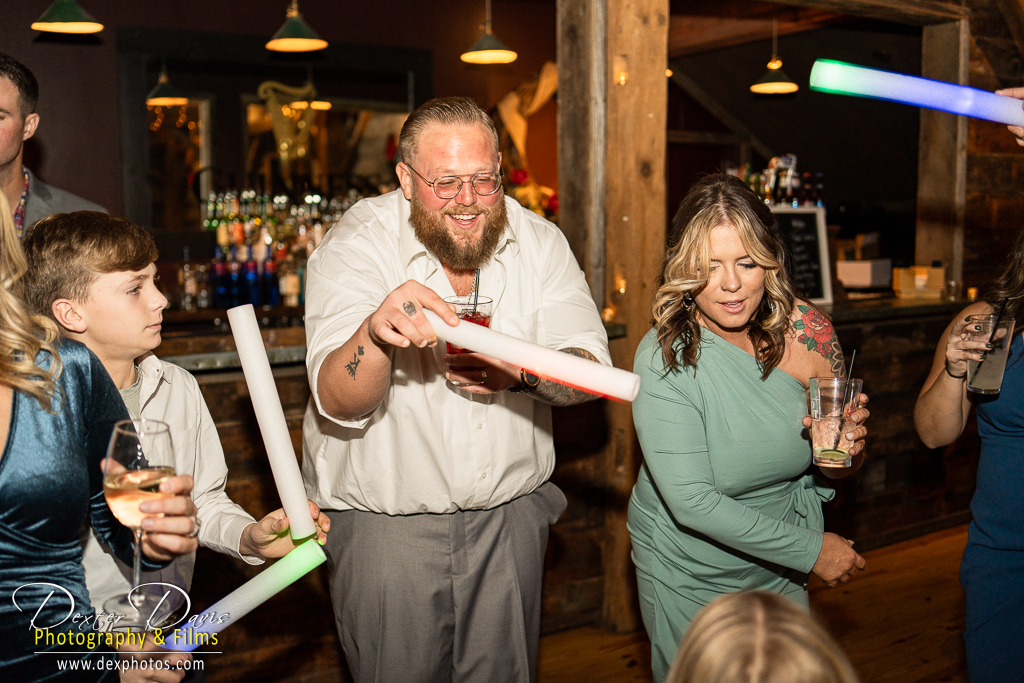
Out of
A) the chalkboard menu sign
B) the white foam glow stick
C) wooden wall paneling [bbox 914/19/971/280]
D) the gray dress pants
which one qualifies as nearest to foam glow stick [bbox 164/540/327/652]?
the white foam glow stick

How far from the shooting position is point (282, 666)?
2719mm

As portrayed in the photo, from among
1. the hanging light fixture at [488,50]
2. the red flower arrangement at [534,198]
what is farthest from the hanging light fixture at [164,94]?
the red flower arrangement at [534,198]

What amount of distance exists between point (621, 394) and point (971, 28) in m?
4.25

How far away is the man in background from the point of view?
2.16 meters

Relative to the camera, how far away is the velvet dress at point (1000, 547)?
1.77m

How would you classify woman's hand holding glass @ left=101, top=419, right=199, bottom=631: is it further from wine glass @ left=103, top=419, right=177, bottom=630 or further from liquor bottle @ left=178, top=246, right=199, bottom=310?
liquor bottle @ left=178, top=246, right=199, bottom=310

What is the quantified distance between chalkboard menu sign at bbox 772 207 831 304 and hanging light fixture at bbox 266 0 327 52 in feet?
8.22

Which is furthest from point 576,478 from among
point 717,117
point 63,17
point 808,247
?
point 717,117

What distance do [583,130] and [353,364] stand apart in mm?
1847

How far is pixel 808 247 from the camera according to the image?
4.10 metres

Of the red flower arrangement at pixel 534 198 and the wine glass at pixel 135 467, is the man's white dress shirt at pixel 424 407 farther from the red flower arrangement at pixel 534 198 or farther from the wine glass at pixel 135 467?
the red flower arrangement at pixel 534 198

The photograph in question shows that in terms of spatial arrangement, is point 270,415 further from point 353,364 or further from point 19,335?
point 19,335

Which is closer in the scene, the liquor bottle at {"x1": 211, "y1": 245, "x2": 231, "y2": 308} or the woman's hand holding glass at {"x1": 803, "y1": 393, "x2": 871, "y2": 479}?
the woman's hand holding glass at {"x1": 803, "y1": 393, "x2": 871, "y2": 479}

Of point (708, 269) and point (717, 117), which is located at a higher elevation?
point (717, 117)
